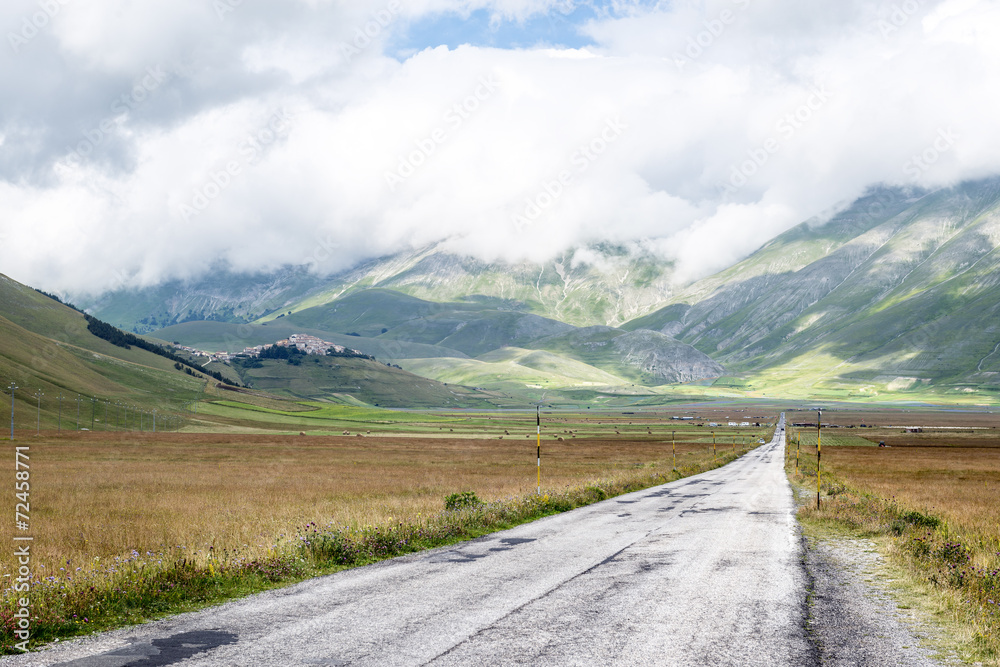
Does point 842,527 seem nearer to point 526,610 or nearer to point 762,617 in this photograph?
point 762,617

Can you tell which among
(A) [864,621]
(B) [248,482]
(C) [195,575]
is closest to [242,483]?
(B) [248,482]

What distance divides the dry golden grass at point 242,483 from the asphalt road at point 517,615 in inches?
184

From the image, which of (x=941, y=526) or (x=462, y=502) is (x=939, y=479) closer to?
(x=941, y=526)

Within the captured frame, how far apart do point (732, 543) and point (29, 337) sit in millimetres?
218971

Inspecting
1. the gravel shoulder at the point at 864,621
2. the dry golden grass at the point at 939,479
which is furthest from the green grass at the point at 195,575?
the dry golden grass at the point at 939,479

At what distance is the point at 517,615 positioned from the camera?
11867mm

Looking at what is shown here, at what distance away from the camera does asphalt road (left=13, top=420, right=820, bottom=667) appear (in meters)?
9.82

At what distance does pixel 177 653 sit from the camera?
9789 millimetres

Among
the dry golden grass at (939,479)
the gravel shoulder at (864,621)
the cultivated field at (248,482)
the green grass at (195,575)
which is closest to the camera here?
the gravel shoulder at (864,621)

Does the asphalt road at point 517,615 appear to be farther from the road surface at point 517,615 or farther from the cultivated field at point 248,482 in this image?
the cultivated field at point 248,482

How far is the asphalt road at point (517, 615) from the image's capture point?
9.82m

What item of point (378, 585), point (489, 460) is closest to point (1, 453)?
point (489, 460)

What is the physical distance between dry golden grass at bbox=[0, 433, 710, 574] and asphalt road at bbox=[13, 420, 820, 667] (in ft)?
15.3

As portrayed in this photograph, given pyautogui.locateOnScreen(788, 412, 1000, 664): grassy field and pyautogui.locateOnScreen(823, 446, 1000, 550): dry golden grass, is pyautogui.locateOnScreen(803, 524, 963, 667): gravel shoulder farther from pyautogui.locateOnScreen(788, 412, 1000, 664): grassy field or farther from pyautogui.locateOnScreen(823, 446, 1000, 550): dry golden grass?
pyautogui.locateOnScreen(823, 446, 1000, 550): dry golden grass
